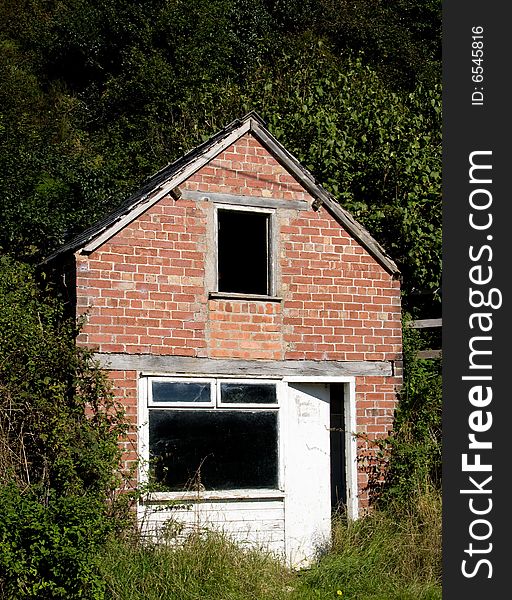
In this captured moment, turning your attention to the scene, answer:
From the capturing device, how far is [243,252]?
15.7m

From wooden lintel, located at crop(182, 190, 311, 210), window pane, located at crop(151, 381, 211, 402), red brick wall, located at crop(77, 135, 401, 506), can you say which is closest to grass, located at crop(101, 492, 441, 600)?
red brick wall, located at crop(77, 135, 401, 506)

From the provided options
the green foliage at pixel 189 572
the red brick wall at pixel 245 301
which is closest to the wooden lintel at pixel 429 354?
the red brick wall at pixel 245 301

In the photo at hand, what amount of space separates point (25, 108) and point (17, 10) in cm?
754

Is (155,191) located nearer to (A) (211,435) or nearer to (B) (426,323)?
(A) (211,435)

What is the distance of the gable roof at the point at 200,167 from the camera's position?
14039 mm

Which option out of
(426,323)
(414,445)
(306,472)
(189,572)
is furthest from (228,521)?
(426,323)

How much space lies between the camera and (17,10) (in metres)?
36.5

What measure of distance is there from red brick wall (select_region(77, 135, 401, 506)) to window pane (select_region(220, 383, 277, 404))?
438 millimetres

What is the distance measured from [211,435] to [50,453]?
93.5 inches

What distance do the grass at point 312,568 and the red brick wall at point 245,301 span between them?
4.25ft

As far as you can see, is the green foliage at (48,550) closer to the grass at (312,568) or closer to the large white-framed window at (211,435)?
the grass at (312,568)

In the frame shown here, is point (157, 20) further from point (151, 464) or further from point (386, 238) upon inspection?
point (151, 464)

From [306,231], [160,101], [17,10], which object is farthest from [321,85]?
[17,10]

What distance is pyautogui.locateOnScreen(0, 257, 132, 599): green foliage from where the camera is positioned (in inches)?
441
